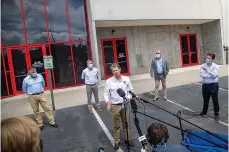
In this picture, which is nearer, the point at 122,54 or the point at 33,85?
the point at 33,85

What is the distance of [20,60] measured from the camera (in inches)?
547

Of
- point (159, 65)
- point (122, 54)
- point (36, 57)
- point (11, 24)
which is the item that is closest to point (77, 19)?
point (36, 57)

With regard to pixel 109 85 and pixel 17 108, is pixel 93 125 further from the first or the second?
pixel 17 108

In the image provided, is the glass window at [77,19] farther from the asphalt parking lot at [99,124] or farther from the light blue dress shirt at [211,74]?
the light blue dress shirt at [211,74]

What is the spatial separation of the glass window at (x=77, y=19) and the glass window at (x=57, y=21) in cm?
34

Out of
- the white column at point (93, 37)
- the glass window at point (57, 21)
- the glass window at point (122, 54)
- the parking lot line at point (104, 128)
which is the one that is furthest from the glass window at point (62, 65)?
the parking lot line at point (104, 128)

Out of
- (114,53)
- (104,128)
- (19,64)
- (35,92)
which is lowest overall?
(104,128)

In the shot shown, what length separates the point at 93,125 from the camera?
783 centimetres

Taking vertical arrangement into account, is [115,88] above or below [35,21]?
below

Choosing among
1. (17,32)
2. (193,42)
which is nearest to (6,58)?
(17,32)

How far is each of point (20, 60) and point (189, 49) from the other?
1255cm

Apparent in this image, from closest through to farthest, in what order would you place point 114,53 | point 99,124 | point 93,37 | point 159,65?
point 99,124 < point 159,65 < point 93,37 < point 114,53

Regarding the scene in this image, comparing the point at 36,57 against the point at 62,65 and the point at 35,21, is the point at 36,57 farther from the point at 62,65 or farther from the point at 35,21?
the point at 35,21

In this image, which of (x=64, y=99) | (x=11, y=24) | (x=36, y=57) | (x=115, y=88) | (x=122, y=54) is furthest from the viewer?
(x=122, y=54)
